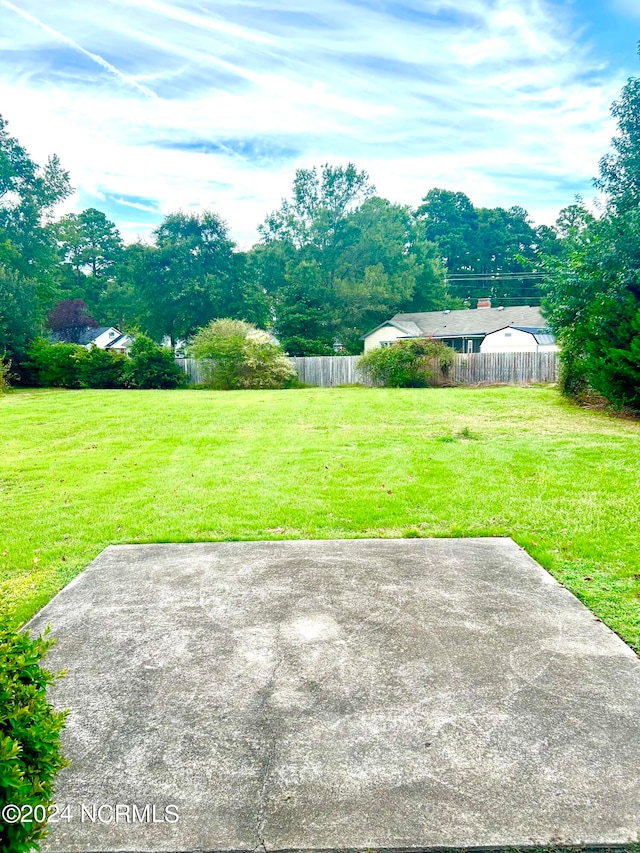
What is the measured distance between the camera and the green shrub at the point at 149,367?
20328mm

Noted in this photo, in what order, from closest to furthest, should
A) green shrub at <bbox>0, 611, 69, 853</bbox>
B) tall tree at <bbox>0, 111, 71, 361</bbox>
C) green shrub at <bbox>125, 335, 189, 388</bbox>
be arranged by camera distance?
green shrub at <bbox>0, 611, 69, 853</bbox> < green shrub at <bbox>125, 335, 189, 388</bbox> < tall tree at <bbox>0, 111, 71, 361</bbox>

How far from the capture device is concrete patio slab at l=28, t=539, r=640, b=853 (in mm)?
1523

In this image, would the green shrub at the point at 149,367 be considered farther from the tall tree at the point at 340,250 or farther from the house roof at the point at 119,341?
the house roof at the point at 119,341

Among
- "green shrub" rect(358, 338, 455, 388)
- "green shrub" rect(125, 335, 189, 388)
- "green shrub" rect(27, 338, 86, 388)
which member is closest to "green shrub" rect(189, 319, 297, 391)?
"green shrub" rect(125, 335, 189, 388)

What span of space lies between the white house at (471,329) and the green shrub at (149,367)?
1307cm

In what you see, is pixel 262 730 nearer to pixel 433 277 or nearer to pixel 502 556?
pixel 502 556

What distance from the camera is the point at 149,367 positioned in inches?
805

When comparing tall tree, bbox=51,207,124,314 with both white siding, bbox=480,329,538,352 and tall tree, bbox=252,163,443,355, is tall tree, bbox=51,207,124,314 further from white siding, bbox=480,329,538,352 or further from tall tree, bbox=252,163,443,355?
white siding, bbox=480,329,538,352

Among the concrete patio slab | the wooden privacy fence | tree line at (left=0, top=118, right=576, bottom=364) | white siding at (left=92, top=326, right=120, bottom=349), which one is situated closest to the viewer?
the concrete patio slab

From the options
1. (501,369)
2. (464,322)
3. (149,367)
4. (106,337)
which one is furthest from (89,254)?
(501,369)

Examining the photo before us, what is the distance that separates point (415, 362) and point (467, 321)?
14606mm

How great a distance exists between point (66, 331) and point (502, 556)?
36.0 metres

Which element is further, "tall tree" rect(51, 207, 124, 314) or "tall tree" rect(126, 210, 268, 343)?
"tall tree" rect(51, 207, 124, 314)

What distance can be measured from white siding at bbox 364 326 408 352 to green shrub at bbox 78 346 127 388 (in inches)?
589
